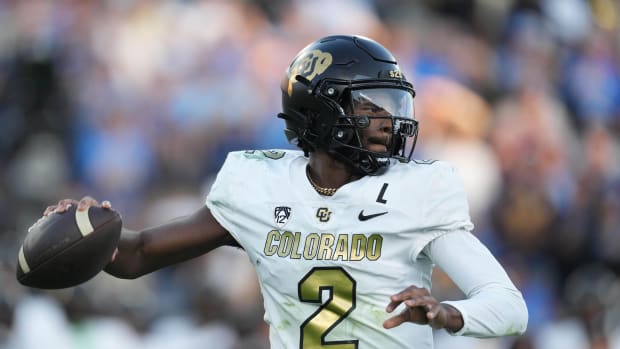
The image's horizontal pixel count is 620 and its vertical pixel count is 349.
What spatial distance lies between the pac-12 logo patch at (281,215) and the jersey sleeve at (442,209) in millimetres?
453

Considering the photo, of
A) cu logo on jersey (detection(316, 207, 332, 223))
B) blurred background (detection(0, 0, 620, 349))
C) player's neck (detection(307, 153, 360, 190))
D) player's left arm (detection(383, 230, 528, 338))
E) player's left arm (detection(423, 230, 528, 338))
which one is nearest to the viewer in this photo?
player's left arm (detection(383, 230, 528, 338))

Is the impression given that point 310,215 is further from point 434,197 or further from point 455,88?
point 455,88

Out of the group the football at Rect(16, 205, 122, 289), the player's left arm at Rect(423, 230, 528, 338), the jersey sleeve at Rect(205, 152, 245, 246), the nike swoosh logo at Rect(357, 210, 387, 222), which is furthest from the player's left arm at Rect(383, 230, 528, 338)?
the football at Rect(16, 205, 122, 289)

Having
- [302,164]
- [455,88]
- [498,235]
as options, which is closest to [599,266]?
[498,235]

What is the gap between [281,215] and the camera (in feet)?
12.2

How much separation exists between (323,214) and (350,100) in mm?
404

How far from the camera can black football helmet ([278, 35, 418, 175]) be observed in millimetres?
3721

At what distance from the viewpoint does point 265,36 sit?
779 cm

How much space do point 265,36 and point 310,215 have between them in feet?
14.0

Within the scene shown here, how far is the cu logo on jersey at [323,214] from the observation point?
365 cm

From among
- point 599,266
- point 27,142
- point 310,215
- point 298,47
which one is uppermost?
point 310,215

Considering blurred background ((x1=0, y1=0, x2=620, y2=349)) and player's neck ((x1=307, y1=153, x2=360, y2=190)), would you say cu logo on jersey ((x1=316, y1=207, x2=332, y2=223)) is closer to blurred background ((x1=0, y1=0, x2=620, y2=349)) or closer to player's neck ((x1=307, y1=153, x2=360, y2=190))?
→ player's neck ((x1=307, y1=153, x2=360, y2=190))

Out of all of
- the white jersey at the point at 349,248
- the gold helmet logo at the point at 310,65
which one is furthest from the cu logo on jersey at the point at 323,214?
the gold helmet logo at the point at 310,65

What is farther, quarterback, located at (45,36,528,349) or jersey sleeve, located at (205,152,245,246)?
jersey sleeve, located at (205,152,245,246)
